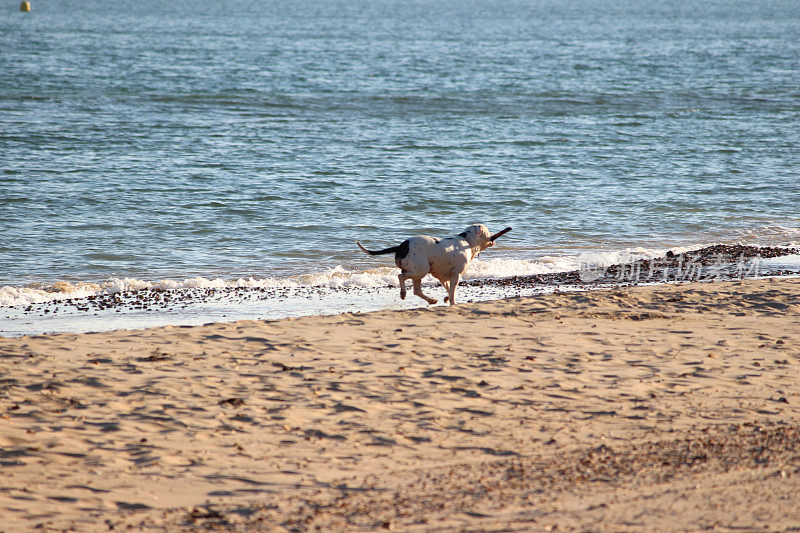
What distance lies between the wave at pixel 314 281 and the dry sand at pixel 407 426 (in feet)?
9.98

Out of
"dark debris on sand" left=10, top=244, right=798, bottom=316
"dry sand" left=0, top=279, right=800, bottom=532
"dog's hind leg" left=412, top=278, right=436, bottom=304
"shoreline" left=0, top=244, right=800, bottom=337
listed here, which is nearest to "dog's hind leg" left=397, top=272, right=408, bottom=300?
"dog's hind leg" left=412, top=278, right=436, bottom=304

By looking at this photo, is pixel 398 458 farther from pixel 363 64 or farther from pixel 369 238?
pixel 363 64

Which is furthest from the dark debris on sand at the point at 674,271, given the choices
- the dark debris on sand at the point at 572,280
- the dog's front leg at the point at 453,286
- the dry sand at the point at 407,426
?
the dry sand at the point at 407,426

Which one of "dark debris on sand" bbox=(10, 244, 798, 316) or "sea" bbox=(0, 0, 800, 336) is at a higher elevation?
"sea" bbox=(0, 0, 800, 336)

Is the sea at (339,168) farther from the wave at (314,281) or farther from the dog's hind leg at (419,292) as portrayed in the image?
the dog's hind leg at (419,292)

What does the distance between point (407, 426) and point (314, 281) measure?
20.4 ft

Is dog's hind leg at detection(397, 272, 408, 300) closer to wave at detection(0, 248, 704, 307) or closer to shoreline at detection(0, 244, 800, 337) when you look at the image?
shoreline at detection(0, 244, 800, 337)

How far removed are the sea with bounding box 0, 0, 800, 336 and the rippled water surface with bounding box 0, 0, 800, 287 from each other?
0.09 metres

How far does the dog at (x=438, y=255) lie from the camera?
32.4 feet

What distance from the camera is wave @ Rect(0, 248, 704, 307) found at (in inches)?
444

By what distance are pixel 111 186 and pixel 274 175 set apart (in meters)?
3.84

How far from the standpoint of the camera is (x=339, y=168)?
68.5 ft

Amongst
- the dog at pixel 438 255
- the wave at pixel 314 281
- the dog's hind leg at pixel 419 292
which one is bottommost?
the wave at pixel 314 281

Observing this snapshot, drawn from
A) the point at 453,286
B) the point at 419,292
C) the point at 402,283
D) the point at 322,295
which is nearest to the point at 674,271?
the point at 453,286
